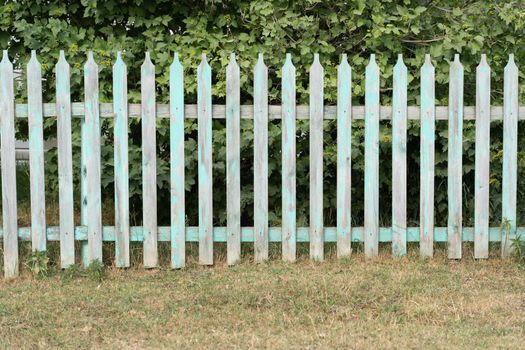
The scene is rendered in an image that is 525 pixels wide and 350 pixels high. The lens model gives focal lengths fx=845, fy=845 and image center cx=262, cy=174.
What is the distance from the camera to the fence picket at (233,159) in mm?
6070

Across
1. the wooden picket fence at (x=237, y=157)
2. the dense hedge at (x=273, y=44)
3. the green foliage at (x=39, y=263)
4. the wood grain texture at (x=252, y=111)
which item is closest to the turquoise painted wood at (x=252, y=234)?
the wooden picket fence at (x=237, y=157)

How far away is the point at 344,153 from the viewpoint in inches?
242

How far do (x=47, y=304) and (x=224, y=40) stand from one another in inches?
103

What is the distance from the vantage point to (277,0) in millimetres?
6770

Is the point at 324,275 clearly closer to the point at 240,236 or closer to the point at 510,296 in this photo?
the point at 240,236

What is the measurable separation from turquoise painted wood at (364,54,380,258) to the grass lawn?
0.16 m

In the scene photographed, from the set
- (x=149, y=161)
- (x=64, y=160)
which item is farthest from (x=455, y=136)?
(x=64, y=160)

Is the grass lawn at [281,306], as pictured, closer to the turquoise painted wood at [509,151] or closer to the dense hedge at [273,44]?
the turquoise painted wood at [509,151]

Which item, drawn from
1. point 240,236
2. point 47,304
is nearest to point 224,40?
point 240,236

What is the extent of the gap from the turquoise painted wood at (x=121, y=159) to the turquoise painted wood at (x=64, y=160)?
1.08 ft

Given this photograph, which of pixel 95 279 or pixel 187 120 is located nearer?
pixel 95 279

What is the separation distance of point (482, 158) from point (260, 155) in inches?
64.2

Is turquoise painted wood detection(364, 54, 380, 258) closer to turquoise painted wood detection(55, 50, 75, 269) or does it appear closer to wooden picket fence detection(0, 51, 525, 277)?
wooden picket fence detection(0, 51, 525, 277)

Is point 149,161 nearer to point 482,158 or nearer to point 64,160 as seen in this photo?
point 64,160
